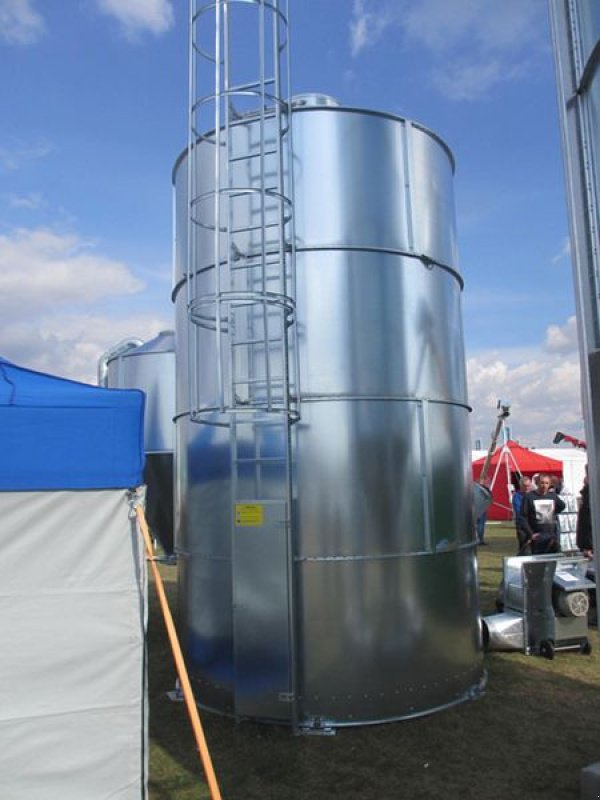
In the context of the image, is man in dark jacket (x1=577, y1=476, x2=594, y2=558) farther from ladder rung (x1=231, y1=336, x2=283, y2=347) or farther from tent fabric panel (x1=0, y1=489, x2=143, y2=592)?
tent fabric panel (x1=0, y1=489, x2=143, y2=592)

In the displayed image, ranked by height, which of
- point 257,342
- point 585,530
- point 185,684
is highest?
point 257,342

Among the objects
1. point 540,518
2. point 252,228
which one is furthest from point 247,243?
point 540,518

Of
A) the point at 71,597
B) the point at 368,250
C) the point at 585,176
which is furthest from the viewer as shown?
the point at 368,250

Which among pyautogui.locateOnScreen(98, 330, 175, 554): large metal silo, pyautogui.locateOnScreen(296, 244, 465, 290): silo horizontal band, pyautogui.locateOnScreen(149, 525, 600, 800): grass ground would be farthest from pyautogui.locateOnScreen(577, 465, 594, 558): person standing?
pyautogui.locateOnScreen(98, 330, 175, 554): large metal silo

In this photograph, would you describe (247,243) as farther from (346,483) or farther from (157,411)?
(157,411)

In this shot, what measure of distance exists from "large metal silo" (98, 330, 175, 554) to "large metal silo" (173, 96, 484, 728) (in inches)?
273

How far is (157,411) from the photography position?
49.8 ft

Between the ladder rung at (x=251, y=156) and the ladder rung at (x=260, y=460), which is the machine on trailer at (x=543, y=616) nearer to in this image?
the ladder rung at (x=260, y=460)

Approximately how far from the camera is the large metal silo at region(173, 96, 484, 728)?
6570mm

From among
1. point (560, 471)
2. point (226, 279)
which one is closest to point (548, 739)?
point (226, 279)

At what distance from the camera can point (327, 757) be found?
5.92 m

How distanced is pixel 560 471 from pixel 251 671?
25034mm

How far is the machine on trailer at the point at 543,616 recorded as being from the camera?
8.91 metres

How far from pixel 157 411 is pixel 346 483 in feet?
30.1
